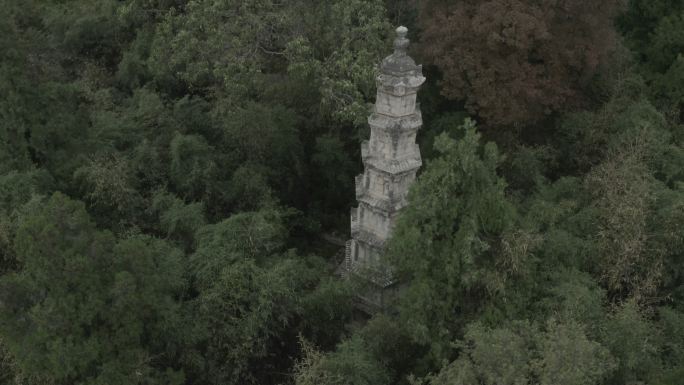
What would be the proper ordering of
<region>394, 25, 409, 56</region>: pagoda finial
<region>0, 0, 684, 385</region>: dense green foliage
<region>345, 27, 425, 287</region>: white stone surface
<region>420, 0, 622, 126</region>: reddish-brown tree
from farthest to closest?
<region>420, 0, 622, 126</region>: reddish-brown tree → <region>345, 27, 425, 287</region>: white stone surface → <region>394, 25, 409, 56</region>: pagoda finial → <region>0, 0, 684, 385</region>: dense green foliage

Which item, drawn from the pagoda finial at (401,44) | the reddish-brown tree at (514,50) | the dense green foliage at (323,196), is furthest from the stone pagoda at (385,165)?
the reddish-brown tree at (514,50)

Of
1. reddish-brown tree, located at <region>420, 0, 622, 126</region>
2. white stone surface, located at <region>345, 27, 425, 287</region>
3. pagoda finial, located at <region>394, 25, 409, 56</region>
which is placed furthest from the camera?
reddish-brown tree, located at <region>420, 0, 622, 126</region>

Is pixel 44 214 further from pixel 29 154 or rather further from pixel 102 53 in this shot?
pixel 102 53

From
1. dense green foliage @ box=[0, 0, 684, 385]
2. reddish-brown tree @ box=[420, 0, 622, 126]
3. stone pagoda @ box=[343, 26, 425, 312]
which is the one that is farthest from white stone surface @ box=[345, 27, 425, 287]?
reddish-brown tree @ box=[420, 0, 622, 126]

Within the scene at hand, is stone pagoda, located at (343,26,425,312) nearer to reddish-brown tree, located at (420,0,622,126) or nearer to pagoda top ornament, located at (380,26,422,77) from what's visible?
pagoda top ornament, located at (380,26,422,77)

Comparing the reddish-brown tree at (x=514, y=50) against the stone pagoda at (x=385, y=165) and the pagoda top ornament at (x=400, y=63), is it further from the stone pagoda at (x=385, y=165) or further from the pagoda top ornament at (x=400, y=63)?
the pagoda top ornament at (x=400, y=63)

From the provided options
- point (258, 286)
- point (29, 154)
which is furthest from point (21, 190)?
point (258, 286)
